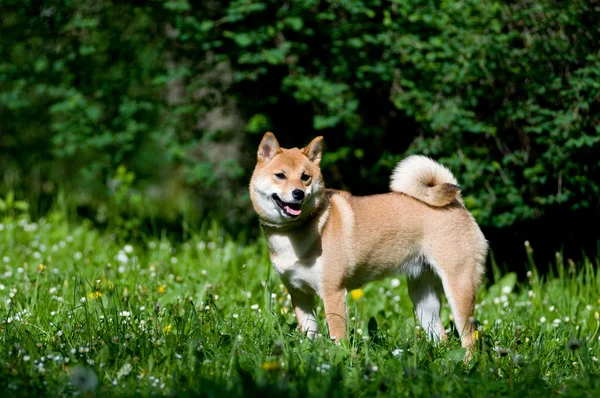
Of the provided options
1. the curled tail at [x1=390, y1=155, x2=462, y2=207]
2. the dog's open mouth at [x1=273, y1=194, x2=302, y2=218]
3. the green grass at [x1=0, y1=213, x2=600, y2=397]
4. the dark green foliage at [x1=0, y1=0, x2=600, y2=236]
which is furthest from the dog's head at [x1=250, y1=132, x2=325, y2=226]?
the dark green foliage at [x1=0, y1=0, x2=600, y2=236]

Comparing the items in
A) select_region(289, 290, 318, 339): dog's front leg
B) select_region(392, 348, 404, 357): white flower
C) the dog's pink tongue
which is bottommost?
select_region(289, 290, 318, 339): dog's front leg

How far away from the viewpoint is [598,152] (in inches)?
222

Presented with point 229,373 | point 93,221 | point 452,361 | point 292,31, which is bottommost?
point 93,221

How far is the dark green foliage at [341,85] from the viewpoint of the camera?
5.52 metres

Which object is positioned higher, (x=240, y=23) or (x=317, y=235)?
(x=240, y=23)

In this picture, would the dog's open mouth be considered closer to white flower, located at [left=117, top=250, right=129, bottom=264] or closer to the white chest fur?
the white chest fur

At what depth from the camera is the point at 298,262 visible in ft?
13.4

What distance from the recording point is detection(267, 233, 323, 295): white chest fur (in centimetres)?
410

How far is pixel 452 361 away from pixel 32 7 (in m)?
5.29

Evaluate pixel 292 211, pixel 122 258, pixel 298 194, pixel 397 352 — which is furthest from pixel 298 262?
pixel 122 258

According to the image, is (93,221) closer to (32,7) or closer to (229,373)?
(32,7)

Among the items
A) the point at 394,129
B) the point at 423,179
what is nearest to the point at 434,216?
the point at 423,179

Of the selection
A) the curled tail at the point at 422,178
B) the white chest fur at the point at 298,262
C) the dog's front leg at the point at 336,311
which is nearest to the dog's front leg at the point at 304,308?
the white chest fur at the point at 298,262

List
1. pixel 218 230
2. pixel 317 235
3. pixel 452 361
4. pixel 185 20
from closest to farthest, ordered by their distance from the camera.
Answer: pixel 452 361
pixel 317 235
pixel 185 20
pixel 218 230
